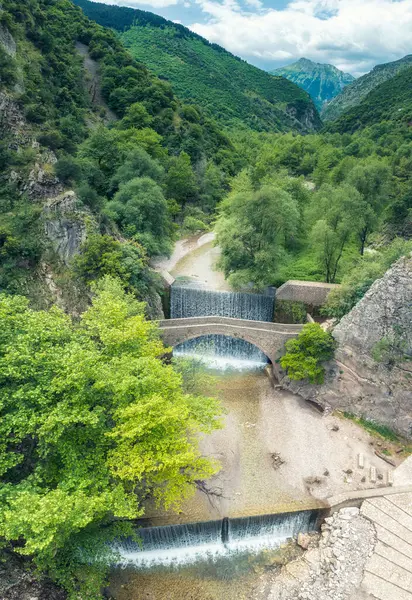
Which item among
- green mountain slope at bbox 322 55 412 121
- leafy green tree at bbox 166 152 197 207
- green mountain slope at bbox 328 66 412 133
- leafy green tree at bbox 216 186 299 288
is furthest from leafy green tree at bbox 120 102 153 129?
green mountain slope at bbox 322 55 412 121

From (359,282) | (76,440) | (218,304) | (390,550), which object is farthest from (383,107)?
(76,440)

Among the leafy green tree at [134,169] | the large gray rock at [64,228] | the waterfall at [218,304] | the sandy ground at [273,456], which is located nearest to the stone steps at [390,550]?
the sandy ground at [273,456]

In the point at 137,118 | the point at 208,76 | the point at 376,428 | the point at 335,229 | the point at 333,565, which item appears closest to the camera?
the point at 333,565

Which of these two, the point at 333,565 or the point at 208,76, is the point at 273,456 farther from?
the point at 208,76

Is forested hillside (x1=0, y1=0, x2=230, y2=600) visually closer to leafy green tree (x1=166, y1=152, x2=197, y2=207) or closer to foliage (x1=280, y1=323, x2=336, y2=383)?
leafy green tree (x1=166, y1=152, x2=197, y2=207)

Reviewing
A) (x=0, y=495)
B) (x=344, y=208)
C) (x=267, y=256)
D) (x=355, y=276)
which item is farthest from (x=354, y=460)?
(x=344, y=208)

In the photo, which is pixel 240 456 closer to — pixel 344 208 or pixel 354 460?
pixel 354 460
